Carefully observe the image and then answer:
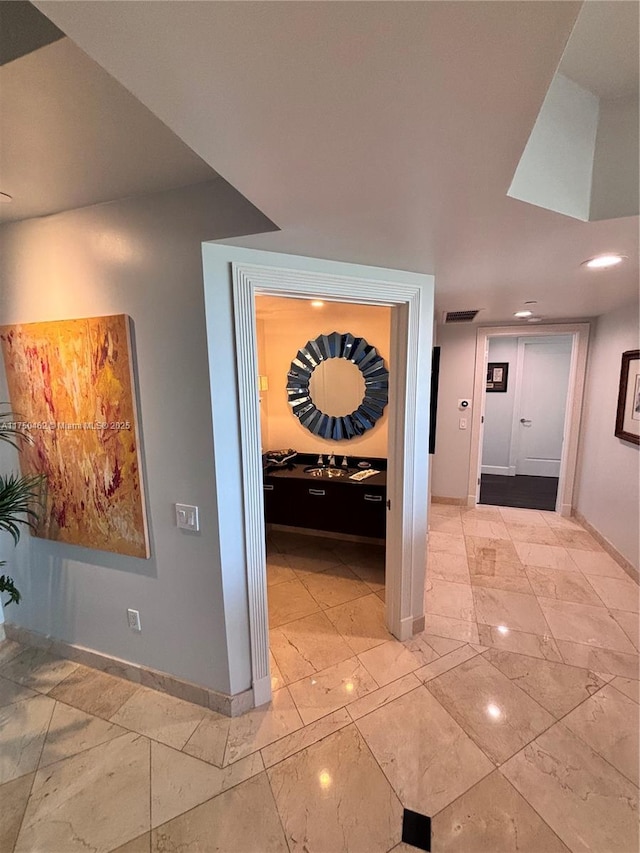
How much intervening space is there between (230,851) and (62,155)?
2.47 meters

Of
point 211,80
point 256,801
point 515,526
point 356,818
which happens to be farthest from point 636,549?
point 211,80

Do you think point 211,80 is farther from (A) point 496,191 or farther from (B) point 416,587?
(B) point 416,587

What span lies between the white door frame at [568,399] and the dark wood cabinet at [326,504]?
1809 millimetres

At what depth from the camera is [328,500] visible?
10.3 ft

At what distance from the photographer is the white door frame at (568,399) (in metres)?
3.84

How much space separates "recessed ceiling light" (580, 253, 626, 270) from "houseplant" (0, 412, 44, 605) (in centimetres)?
293

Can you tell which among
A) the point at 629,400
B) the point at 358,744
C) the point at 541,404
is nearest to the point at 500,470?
the point at 541,404

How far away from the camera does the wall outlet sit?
6.02 feet

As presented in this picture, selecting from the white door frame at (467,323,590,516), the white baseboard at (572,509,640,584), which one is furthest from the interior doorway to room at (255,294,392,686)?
the white baseboard at (572,509,640,584)

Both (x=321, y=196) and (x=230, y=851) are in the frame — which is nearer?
(x=321, y=196)

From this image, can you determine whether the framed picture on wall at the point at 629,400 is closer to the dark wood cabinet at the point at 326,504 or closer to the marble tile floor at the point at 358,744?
the marble tile floor at the point at 358,744

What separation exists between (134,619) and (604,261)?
2951mm

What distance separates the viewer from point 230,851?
1234 mm

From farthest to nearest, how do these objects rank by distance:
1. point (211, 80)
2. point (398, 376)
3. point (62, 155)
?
point (398, 376), point (62, 155), point (211, 80)
